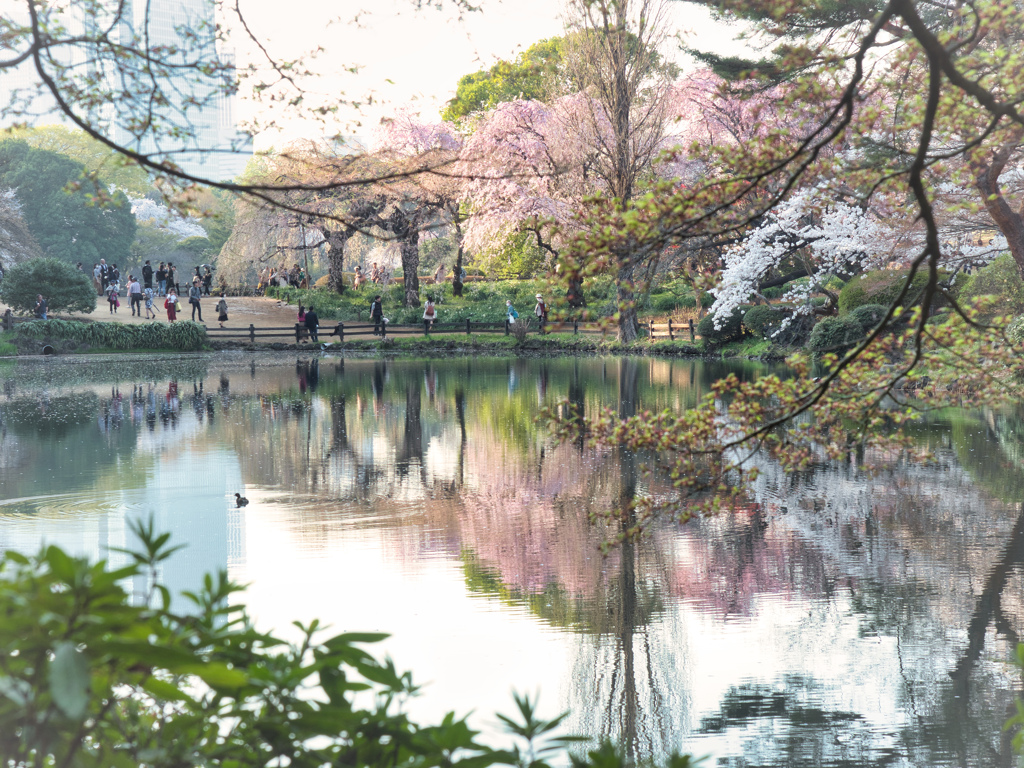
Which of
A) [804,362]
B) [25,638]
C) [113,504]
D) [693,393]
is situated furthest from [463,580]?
[693,393]

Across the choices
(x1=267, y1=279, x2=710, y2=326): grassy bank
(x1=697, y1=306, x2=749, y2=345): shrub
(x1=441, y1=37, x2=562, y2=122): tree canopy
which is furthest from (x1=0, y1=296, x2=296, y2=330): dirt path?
(x1=697, y1=306, x2=749, y2=345): shrub

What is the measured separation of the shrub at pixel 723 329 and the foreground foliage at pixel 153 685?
3062cm

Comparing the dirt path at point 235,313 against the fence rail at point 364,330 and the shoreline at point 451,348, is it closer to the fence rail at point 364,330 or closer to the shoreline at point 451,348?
the fence rail at point 364,330

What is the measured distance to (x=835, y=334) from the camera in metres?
24.6

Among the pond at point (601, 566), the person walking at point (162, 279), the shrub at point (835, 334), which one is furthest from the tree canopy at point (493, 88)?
the pond at point (601, 566)

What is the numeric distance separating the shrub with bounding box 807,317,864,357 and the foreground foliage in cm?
2326

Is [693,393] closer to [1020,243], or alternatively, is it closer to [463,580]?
[1020,243]

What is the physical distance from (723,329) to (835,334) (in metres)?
7.85

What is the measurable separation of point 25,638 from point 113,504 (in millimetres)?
10035

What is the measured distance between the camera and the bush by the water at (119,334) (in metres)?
32.7

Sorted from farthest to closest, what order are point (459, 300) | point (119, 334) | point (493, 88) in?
1. point (493, 88)
2. point (459, 300)
3. point (119, 334)

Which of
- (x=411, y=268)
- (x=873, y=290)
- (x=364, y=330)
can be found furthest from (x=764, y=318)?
(x=411, y=268)

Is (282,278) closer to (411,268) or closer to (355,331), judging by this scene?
(411,268)

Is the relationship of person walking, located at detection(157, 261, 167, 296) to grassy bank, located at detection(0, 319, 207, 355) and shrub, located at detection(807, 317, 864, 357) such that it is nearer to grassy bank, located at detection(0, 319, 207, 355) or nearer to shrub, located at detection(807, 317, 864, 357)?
grassy bank, located at detection(0, 319, 207, 355)
